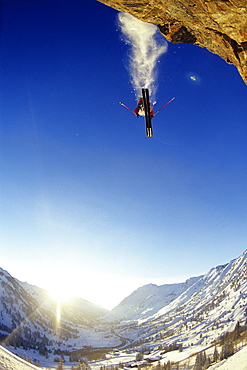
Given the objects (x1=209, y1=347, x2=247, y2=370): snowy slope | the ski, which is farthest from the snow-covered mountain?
the ski

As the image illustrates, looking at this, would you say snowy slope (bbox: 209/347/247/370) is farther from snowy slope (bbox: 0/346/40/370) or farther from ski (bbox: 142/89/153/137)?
ski (bbox: 142/89/153/137)

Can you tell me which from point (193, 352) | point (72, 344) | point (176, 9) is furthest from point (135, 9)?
point (72, 344)

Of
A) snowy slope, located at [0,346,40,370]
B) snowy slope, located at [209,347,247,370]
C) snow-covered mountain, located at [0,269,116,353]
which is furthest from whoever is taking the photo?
snow-covered mountain, located at [0,269,116,353]

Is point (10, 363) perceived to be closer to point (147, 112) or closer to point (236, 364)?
point (147, 112)

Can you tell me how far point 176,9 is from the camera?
9758 millimetres

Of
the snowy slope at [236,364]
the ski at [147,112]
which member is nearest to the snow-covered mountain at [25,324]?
the snowy slope at [236,364]

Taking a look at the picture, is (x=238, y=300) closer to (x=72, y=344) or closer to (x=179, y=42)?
(x=72, y=344)

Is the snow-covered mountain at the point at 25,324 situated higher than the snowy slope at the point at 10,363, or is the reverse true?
the snowy slope at the point at 10,363

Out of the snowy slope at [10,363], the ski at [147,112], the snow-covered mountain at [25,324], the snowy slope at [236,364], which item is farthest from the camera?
the snow-covered mountain at [25,324]

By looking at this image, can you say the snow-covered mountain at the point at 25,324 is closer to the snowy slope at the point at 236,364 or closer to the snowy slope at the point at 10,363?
the snowy slope at the point at 236,364

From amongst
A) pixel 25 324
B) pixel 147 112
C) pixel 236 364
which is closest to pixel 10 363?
pixel 147 112

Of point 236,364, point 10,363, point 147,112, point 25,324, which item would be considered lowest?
point 25,324

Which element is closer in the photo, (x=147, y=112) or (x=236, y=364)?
(x=147, y=112)

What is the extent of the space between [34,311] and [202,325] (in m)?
124
